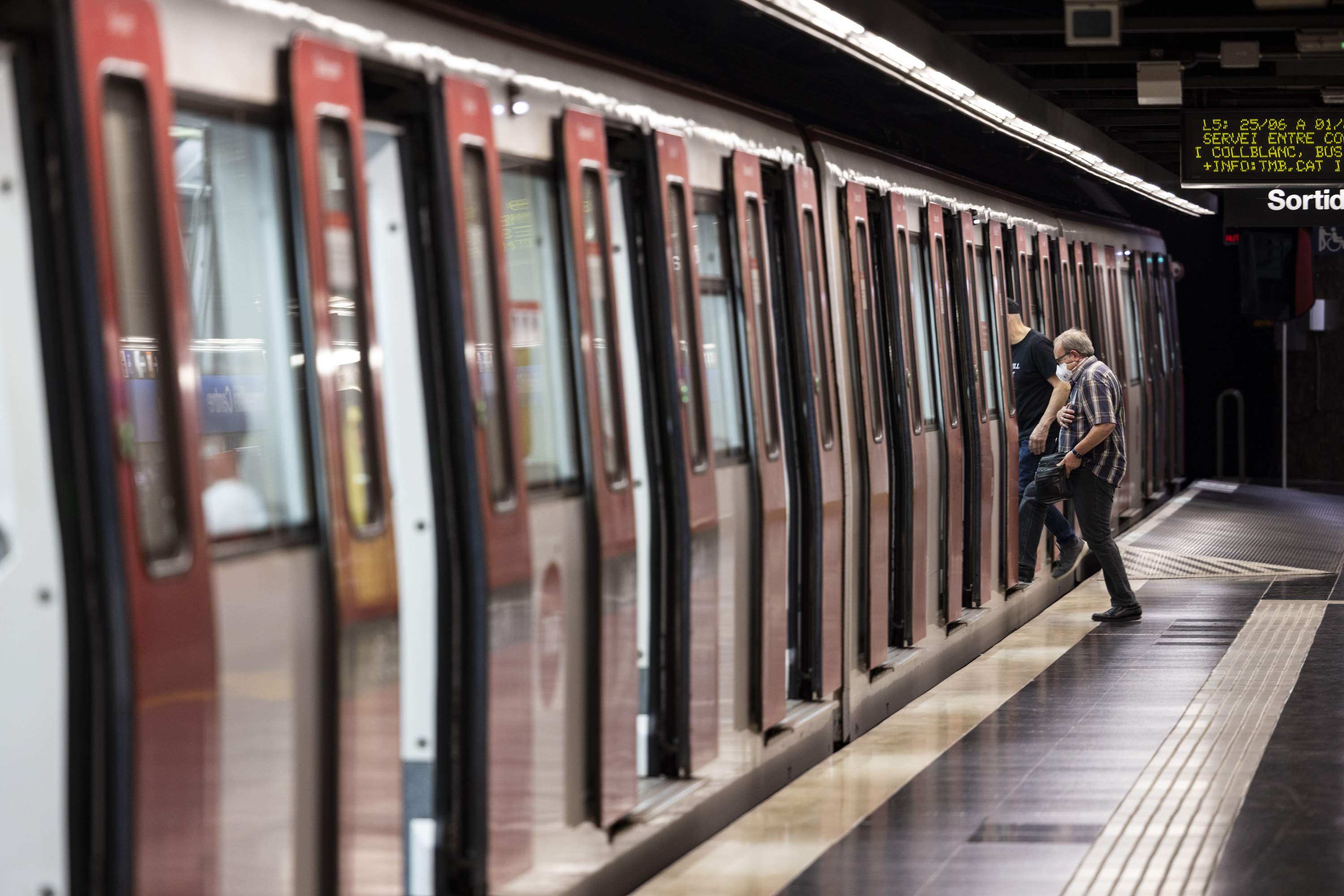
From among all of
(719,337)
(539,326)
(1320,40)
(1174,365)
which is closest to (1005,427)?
(1320,40)

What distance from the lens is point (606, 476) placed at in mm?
5145

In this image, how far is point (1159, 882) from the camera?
215 inches

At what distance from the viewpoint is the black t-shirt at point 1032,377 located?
39.2ft

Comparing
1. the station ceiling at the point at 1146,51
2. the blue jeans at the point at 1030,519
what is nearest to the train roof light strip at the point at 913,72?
the station ceiling at the point at 1146,51

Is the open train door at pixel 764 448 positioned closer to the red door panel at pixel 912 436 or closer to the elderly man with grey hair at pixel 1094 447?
the red door panel at pixel 912 436

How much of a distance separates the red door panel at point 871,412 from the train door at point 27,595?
5388 millimetres

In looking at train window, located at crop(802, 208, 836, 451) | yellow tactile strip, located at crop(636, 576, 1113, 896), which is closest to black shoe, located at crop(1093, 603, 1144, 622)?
yellow tactile strip, located at crop(636, 576, 1113, 896)

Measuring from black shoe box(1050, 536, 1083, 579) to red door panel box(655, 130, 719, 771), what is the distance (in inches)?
255

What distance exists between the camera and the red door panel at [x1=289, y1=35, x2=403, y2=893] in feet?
12.3

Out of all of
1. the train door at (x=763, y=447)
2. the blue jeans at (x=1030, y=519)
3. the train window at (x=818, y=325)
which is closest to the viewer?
the train door at (x=763, y=447)

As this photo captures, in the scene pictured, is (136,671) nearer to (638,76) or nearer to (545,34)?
(545,34)

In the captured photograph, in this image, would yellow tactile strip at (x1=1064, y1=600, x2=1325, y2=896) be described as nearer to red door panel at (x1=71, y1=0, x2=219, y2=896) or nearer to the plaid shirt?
the plaid shirt

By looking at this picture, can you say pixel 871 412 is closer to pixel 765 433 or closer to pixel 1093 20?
pixel 765 433

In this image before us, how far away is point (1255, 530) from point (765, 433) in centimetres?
1193
